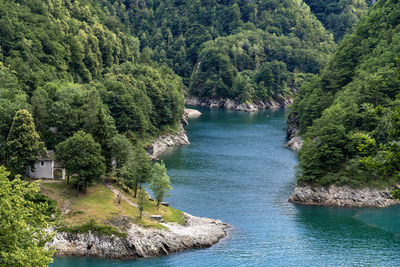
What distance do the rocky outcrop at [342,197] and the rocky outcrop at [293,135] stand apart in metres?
48.9

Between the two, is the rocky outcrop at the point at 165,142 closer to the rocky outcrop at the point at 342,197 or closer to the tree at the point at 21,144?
the rocky outcrop at the point at 342,197

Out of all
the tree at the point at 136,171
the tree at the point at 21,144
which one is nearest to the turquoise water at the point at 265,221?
the tree at the point at 136,171

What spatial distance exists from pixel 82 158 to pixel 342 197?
165 feet

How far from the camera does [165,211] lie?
8469cm

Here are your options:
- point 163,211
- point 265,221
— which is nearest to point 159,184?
point 163,211

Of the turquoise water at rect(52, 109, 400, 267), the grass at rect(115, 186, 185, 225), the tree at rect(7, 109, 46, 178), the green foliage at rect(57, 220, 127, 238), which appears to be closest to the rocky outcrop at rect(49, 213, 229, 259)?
the green foliage at rect(57, 220, 127, 238)

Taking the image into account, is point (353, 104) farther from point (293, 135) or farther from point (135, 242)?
point (135, 242)

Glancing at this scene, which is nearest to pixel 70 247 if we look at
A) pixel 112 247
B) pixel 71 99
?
pixel 112 247

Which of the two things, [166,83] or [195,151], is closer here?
[195,151]

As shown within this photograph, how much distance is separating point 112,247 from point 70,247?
5715 millimetres

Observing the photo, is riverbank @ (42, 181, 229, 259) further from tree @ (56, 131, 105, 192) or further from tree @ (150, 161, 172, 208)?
tree @ (56, 131, 105, 192)

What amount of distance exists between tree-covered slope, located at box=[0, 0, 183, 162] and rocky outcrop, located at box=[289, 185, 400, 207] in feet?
130

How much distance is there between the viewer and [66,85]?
128m

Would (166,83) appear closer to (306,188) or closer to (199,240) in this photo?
(306,188)
